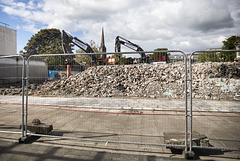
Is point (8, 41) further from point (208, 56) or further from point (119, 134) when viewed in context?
point (208, 56)

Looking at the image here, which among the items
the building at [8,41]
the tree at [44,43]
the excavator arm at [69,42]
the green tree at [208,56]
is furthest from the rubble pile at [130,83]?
the tree at [44,43]

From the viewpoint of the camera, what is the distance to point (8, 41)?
3203cm

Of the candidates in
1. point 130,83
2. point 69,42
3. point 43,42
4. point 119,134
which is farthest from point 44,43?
point 119,134

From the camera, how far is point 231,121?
626 cm

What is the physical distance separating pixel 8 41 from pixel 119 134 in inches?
1465

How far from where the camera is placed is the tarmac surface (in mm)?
3461

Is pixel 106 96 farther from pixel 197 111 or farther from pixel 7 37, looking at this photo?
pixel 7 37

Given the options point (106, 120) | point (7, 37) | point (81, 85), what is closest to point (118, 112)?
point (106, 120)

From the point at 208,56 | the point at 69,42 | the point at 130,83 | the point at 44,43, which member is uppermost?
the point at 44,43

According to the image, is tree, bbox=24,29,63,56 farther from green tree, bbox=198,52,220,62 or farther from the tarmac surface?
green tree, bbox=198,52,220,62

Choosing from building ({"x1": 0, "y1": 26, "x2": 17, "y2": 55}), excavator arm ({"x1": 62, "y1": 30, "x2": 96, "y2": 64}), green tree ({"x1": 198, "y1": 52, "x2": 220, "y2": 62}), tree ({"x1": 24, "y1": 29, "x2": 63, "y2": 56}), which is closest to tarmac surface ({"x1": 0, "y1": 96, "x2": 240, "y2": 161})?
green tree ({"x1": 198, "y1": 52, "x2": 220, "y2": 62})

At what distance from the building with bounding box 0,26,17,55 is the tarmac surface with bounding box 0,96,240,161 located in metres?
31.1

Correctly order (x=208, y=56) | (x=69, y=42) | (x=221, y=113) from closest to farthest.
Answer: (x=208, y=56) < (x=221, y=113) < (x=69, y=42)

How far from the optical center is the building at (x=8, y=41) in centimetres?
3072
